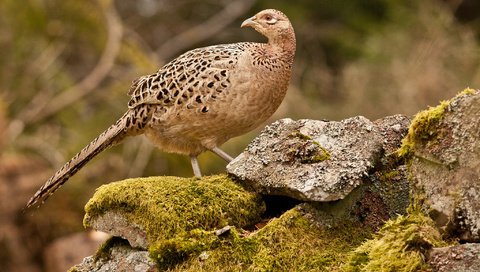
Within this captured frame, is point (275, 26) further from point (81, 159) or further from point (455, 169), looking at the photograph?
point (455, 169)

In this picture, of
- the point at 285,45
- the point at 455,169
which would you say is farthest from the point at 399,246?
the point at 285,45

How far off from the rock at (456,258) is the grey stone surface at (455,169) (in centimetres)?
18

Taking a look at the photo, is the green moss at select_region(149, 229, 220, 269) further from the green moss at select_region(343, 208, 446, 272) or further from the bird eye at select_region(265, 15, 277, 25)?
the bird eye at select_region(265, 15, 277, 25)

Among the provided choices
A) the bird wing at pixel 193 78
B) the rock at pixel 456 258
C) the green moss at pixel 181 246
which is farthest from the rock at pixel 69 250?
the rock at pixel 456 258

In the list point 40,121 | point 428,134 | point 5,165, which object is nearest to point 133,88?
point 428,134

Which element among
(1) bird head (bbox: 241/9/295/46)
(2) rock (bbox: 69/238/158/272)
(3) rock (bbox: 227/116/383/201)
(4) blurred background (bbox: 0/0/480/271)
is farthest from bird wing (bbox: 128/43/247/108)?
(4) blurred background (bbox: 0/0/480/271)

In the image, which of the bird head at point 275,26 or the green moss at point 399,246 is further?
the bird head at point 275,26

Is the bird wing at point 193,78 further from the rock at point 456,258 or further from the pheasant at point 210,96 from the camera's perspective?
the rock at point 456,258

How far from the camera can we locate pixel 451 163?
400 centimetres

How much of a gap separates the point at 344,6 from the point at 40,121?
26.6 feet

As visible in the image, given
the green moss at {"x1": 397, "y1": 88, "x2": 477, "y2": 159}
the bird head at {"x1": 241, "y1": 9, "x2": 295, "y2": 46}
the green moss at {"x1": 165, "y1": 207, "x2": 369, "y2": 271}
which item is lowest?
the green moss at {"x1": 165, "y1": 207, "x2": 369, "y2": 271}

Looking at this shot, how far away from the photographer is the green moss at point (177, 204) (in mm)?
4672

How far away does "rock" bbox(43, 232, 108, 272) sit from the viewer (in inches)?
431

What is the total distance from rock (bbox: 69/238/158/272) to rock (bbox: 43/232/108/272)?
18.6 feet
